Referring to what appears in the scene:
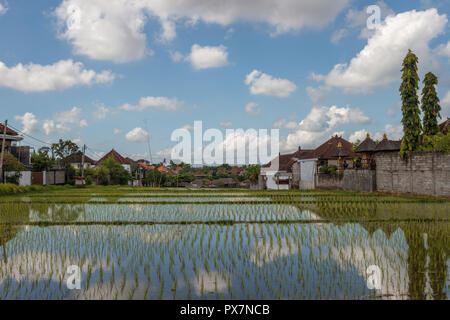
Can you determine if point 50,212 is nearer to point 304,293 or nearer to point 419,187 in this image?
point 304,293

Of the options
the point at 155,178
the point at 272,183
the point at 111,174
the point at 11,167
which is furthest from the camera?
the point at 155,178

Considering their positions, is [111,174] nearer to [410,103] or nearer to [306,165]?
[306,165]

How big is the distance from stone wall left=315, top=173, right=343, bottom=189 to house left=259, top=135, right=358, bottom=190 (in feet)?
3.30

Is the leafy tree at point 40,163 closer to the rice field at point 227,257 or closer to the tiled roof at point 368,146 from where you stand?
the rice field at point 227,257

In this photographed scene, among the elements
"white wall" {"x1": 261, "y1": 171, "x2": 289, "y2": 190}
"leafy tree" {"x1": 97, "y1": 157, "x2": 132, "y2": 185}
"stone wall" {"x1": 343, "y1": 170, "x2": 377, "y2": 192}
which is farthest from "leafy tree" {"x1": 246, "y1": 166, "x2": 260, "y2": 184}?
"stone wall" {"x1": 343, "y1": 170, "x2": 377, "y2": 192}

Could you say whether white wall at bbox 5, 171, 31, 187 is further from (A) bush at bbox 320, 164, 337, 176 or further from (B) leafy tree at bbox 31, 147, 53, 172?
(A) bush at bbox 320, 164, 337, 176

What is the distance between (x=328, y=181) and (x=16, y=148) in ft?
95.8

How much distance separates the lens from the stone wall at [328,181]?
2505cm

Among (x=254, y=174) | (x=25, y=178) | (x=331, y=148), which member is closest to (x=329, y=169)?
(x=331, y=148)

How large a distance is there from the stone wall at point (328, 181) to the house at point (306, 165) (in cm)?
101

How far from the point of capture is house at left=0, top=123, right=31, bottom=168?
28844 mm

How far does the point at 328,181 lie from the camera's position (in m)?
26.1

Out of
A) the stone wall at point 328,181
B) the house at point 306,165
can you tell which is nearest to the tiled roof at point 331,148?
the house at point 306,165

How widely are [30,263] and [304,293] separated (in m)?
4.63
